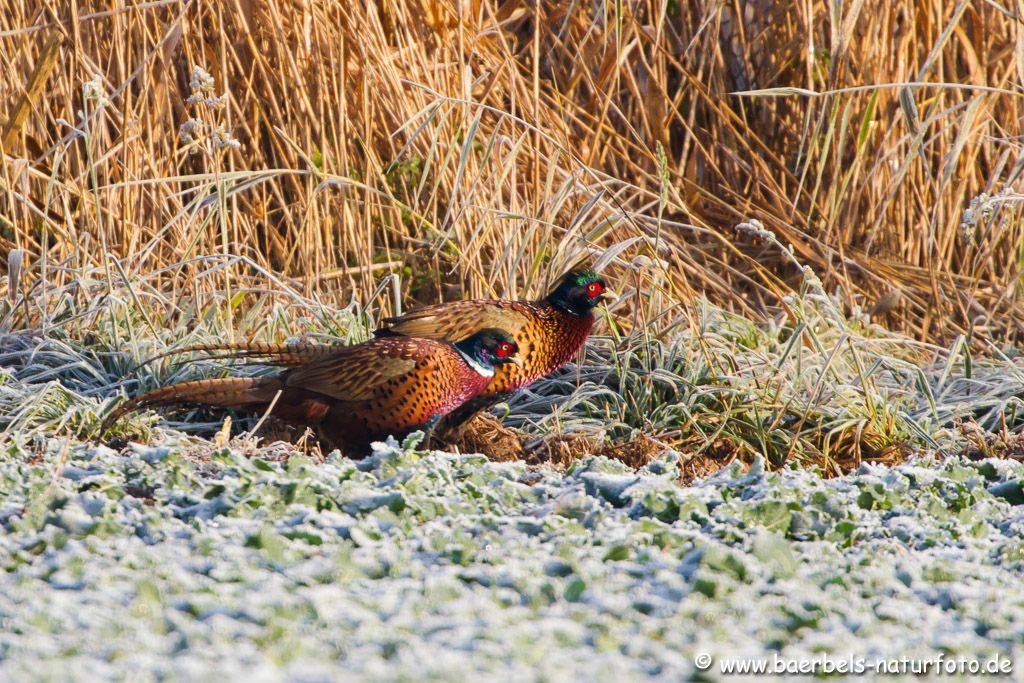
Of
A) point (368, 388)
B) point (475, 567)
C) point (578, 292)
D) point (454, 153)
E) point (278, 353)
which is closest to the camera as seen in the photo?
point (475, 567)

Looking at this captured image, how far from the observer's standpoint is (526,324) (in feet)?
12.1

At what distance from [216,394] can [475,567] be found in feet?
5.07

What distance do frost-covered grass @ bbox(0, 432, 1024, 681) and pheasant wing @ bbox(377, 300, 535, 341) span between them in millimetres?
734

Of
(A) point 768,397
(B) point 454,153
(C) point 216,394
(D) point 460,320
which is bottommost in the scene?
(A) point 768,397

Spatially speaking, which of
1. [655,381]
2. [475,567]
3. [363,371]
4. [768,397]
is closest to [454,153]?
[655,381]

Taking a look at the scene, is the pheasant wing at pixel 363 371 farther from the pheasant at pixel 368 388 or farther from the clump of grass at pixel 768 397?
the clump of grass at pixel 768 397

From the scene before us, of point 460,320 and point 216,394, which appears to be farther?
point 460,320

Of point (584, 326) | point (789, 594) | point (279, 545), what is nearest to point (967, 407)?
point (584, 326)

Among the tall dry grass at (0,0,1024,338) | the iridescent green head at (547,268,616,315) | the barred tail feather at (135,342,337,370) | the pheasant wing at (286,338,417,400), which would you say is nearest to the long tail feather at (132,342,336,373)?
the barred tail feather at (135,342,337,370)

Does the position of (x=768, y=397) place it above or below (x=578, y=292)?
below

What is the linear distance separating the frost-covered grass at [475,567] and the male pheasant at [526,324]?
0.68 m

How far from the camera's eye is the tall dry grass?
4273 mm

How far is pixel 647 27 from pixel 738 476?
251 centimetres

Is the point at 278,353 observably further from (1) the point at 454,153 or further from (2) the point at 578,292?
(1) the point at 454,153
